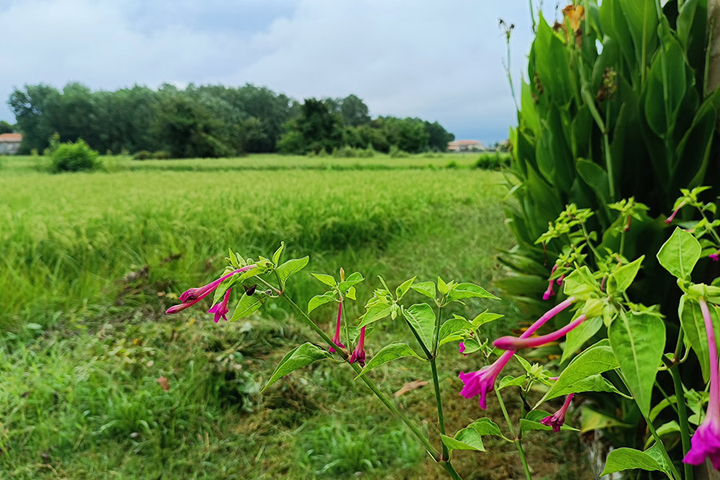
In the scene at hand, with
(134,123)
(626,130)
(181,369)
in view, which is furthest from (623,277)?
(134,123)

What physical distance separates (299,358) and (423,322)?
126mm

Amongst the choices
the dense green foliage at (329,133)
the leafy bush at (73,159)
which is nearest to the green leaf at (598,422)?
the leafy bush at (73,159)

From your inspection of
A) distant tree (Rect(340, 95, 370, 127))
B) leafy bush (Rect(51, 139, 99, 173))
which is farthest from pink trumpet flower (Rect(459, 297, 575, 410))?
distant tree (Rect(340, 95, 370, 127))

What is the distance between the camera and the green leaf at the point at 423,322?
1.41 feet

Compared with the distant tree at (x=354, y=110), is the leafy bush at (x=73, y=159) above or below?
below

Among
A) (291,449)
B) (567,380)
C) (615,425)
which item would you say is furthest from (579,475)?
(567,380)

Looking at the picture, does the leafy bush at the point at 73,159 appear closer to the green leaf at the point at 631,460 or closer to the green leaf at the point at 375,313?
the green leaf at the point at 375,313

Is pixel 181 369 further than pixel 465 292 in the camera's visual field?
Yes

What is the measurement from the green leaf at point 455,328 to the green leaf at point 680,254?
0.18 meters

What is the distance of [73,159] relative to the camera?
13516 mm

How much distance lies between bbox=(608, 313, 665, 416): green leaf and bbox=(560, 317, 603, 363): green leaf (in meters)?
0.01

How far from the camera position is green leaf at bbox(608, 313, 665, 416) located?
242 millimetres

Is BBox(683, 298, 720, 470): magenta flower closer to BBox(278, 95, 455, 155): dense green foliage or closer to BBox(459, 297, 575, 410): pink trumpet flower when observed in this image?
BBox(459, 297, 575, 410): pink trumpet flower

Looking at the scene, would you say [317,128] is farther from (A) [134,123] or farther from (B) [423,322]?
(B) [423,322]
